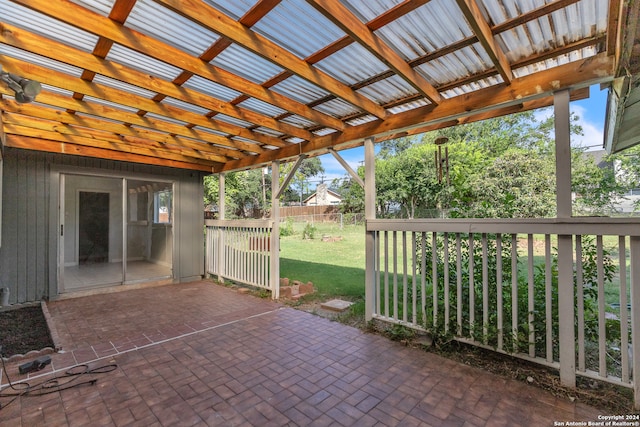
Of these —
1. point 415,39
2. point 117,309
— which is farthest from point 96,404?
point 415,39

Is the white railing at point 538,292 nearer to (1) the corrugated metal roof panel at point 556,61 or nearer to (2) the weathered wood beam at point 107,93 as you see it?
(1) the corrugated metal roof panel at point 556,61

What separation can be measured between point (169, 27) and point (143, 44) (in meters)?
0.21

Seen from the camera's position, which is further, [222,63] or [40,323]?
[40,323]

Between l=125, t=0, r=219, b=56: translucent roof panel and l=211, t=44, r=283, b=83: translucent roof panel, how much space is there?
15 cm

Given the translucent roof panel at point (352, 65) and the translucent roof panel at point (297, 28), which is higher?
the translucent roof panel at point (297, 28)

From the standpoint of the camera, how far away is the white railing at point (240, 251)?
500cm

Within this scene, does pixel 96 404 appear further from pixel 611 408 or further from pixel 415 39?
pixel 611 408

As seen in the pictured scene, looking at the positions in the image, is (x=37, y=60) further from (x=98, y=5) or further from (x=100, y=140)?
(x=100, y=140)

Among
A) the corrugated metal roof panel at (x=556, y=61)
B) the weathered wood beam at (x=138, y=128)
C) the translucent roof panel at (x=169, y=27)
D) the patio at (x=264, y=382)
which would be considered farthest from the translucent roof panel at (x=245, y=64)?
the patio at (x=264, y=382)

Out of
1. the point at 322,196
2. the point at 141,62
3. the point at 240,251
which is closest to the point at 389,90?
the point at 141,62

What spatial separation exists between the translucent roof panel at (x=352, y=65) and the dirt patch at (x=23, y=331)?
383cm

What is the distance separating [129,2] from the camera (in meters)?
1.67

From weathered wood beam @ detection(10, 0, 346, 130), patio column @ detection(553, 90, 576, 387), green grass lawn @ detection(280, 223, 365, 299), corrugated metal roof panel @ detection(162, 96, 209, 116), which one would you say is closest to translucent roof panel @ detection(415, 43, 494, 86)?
patio column @ detection(553, 90, 576, 387)

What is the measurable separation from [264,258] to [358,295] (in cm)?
171
